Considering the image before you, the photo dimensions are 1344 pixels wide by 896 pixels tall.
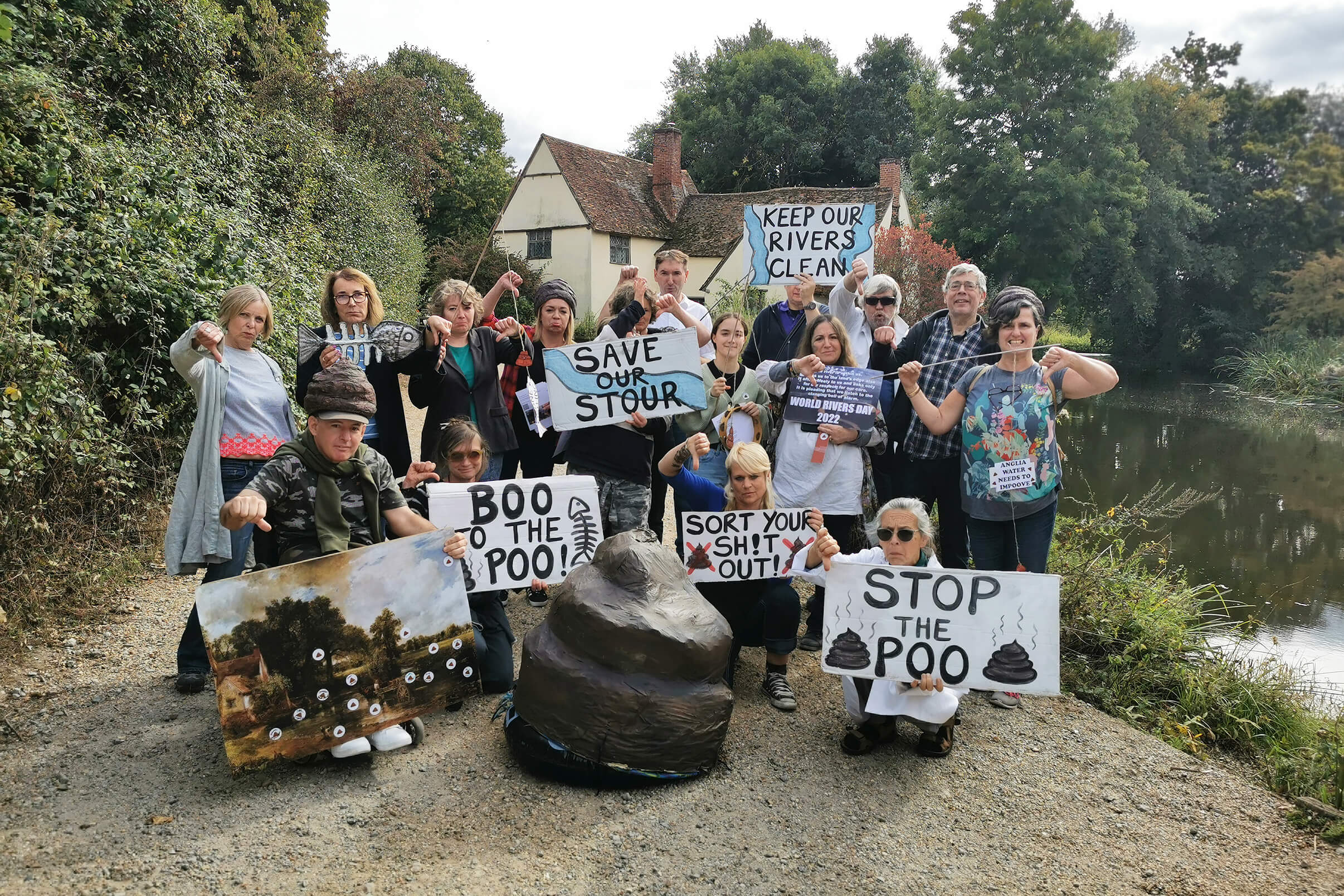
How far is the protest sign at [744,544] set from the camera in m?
4.57

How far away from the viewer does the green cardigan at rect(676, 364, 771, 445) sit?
5.39 meters

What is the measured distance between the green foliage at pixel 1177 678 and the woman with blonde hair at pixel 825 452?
6.04 feet

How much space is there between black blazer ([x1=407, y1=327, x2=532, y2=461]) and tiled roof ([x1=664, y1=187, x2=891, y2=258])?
25.2 m

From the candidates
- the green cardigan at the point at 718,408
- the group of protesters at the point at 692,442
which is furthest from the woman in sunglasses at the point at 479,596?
the green cardigan at the point at 718,408

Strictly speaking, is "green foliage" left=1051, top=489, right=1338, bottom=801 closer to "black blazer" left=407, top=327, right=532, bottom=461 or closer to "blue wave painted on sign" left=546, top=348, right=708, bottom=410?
"blue wave painted on sign" left=546, top=348, right=708, bottom=410

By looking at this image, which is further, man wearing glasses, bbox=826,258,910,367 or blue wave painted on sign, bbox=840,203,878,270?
blue wave painted on sign, bbox=840,203,878,270

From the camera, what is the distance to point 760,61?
38219 millimetres

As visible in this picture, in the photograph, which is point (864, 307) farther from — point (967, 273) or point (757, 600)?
point (757, 600)

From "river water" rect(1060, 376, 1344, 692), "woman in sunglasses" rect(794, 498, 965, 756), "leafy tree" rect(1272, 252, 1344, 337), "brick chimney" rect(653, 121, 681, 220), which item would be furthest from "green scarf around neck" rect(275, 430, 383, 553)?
"leafy tree" rect(1272, 252, 1344, 337)

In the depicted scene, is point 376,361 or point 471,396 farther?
point 471,396

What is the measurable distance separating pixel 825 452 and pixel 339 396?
8.82ft

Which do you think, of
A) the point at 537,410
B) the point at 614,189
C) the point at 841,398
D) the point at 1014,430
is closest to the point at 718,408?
the point at 841,398

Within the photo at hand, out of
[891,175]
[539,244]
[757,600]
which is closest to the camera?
[757,600]

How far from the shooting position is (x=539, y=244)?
1262 inches
